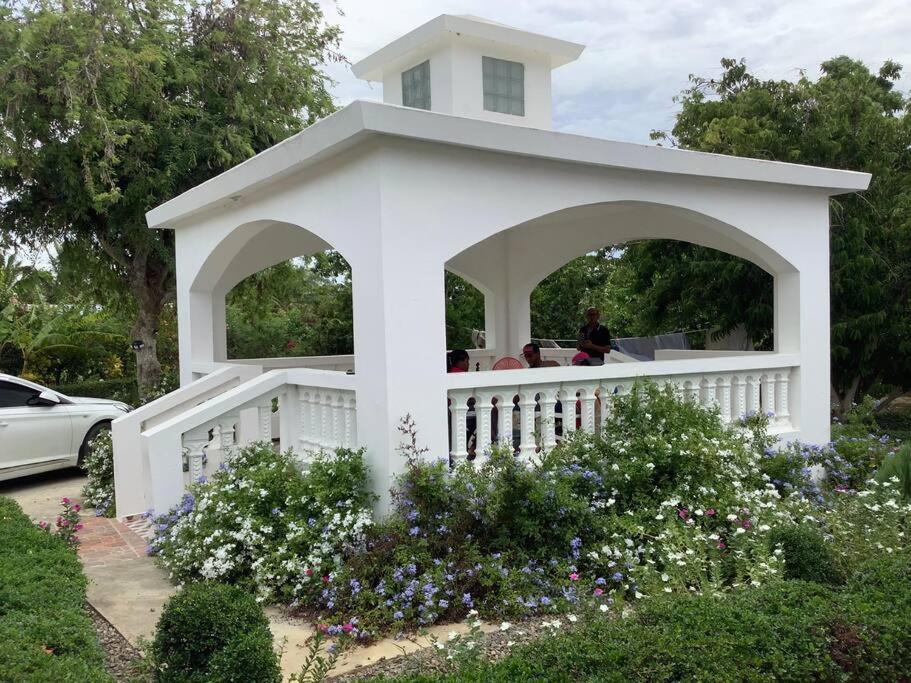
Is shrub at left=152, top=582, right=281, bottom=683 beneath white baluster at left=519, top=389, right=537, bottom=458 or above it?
beneath

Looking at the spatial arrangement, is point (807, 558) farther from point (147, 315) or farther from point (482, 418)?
point (147, 315)

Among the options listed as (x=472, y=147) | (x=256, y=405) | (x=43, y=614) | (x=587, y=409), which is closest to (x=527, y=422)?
(x=587, y=409)

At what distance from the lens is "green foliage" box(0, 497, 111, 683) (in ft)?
9.93

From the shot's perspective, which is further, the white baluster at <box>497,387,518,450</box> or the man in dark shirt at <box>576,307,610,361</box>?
the man in dark shirt at <box>576,307,610,361</box>

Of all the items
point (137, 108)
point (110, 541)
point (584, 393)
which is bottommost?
point (110, 541)

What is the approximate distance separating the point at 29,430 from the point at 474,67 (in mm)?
6745

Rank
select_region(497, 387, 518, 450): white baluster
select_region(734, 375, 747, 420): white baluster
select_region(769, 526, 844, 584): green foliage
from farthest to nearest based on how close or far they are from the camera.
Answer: select_region(734, 375, 747, 420): white baluster → select_region(497, 387, 518, 450): white baluster → select_region(769, 526, 844, 584): green foliage

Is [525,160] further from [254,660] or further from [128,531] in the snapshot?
[128,531]

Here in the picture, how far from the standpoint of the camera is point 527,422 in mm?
6453

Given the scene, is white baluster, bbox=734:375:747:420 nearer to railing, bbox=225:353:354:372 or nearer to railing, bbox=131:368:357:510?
railing, bbox=131:368:357:510

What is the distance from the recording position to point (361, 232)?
19.5 feet

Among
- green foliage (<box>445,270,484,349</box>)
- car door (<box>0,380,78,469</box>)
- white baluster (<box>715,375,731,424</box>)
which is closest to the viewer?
white baluster (<box>715,375,731,424</box>)

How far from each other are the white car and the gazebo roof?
3157mm

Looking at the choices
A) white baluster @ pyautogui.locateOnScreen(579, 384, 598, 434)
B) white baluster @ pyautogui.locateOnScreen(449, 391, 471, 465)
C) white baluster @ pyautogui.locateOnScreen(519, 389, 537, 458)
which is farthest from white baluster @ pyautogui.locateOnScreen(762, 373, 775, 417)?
white baluster @ pyautogui.locateOnScreen(449, 391, 471, 465)
